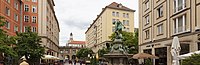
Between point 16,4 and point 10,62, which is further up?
point 16,4

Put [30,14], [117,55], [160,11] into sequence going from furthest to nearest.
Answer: [30,14]
[160,11]
[117,55]

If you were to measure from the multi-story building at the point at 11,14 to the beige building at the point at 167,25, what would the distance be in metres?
20.2

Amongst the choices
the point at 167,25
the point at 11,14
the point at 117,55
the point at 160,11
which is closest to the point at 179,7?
the point at 167,25

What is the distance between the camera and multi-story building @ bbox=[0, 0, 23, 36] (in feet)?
134

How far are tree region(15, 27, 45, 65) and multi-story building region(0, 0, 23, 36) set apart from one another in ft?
35.7

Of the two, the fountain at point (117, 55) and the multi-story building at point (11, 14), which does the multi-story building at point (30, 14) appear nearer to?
the multi-story building at point (11, 14)

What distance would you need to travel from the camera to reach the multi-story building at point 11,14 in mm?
40741

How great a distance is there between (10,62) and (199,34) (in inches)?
732

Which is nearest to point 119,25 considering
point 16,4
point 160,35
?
point 160,35

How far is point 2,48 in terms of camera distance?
58.1ft

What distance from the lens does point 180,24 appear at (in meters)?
27.4

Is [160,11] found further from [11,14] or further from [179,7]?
[11,14]

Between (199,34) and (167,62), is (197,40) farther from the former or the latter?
(167,62)

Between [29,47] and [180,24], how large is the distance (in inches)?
614
